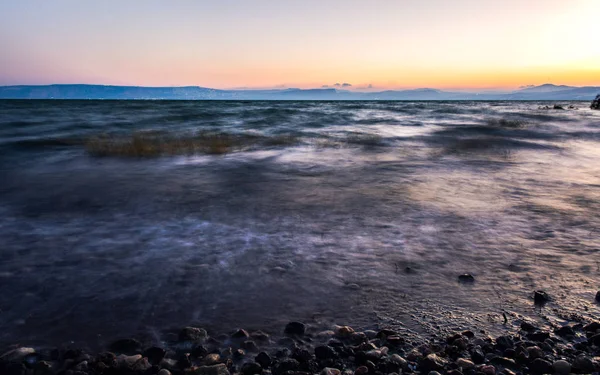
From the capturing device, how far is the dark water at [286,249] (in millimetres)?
3869

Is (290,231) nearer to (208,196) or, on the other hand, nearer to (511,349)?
(208,196)

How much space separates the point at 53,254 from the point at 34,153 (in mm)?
13235

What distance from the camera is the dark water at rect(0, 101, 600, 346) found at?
3.87m

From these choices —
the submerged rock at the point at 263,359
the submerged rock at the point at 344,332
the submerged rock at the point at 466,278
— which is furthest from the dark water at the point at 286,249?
the submerged rock at the point at 263,359

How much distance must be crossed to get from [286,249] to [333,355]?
237 centimetres

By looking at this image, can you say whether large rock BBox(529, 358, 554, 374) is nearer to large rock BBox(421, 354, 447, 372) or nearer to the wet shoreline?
the wet shoreline

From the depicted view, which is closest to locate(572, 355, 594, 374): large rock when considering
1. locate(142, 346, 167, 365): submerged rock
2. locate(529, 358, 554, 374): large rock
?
locate(529, 358, 554, 374): large rock

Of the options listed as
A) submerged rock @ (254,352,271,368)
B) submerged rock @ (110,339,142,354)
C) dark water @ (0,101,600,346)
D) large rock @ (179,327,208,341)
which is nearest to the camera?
submerged rock @ (254,352,271,368)

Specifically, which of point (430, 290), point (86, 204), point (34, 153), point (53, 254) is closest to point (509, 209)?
point (430, 290)

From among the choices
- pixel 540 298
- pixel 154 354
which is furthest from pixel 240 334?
pixel 540 298

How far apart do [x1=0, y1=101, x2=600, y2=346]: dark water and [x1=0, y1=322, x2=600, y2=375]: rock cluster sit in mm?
215

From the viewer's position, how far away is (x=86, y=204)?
26.2 feet

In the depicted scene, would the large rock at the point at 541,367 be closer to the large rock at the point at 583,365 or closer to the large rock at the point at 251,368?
the large rock at the point at 583,365

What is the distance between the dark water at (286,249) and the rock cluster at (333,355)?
0.71 ft
